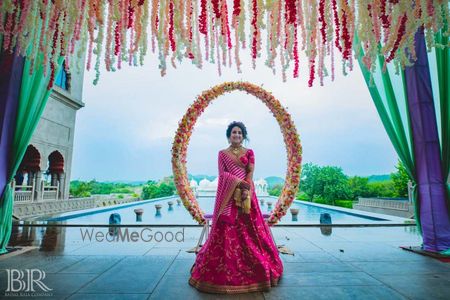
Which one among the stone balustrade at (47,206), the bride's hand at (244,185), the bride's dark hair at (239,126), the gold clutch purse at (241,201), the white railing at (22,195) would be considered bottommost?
the stone balustrade at (47,206)

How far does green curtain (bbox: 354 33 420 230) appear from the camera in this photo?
4.27 meters

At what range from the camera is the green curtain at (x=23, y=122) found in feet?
13.1

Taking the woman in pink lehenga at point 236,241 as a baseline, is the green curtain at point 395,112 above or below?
above

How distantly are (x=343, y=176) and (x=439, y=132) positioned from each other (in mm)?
20217

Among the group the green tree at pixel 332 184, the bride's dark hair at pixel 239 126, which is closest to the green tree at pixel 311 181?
the green tree at pixel 332 184

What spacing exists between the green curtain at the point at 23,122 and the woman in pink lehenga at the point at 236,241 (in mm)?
3051

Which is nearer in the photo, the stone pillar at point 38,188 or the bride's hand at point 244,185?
the bride's hand at point 244,185

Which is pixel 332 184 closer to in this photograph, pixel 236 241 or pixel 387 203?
pixel 387 203

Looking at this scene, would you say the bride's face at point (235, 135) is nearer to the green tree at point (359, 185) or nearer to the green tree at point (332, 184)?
the green tree at point (332, 184)

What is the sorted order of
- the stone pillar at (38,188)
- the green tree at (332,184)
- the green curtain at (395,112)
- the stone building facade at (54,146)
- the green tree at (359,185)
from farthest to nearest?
1. the green tree at (359,185)
2. the green tree at (332,184)
3. the stone building facade at (54,146)
4. the stone pillar at (38,188)
5. the green curtain at (395,112)

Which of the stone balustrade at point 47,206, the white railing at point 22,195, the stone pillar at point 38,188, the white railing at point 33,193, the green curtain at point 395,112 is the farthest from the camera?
the stone pillar at point 38,188

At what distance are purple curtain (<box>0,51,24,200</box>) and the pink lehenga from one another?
3.28 metres

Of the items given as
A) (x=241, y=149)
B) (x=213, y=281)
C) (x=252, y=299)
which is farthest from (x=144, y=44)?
(x=252, y=299)

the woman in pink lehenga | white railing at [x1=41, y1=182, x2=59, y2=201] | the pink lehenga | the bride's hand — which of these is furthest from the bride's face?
white railing at [x1=41, y1=182, x2=59, y2=201]
